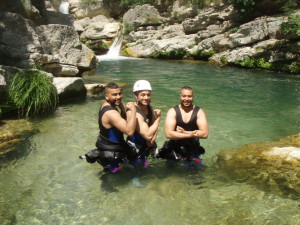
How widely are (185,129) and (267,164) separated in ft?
6.23

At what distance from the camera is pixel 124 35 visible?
31734mm

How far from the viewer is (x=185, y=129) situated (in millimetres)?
4629

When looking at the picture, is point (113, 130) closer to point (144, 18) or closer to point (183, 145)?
point (183, 145)

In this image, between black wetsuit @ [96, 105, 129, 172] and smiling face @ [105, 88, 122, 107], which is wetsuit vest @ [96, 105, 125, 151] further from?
smiling face @ [105, 88, 122, 107]

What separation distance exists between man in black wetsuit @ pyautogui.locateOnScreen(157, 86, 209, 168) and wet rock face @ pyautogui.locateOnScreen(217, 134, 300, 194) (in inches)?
36.9

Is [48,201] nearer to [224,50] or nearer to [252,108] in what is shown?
[252,108]

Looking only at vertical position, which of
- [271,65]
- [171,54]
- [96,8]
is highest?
[96,8]

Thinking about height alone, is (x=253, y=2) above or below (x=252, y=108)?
above

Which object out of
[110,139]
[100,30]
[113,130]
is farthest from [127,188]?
[100,30]

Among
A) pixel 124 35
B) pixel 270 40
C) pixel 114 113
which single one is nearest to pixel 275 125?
pixel 114 113

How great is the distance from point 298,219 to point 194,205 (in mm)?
1450

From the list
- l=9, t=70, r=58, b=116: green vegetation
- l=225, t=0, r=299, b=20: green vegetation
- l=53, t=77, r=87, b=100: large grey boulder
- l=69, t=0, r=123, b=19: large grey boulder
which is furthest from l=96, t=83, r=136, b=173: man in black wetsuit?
l=69, t=0, r=123, b=19: large grey boulder

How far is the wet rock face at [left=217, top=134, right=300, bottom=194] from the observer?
471cm

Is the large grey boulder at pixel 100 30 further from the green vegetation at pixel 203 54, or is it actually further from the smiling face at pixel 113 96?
the smiling face at pixel 113 96
